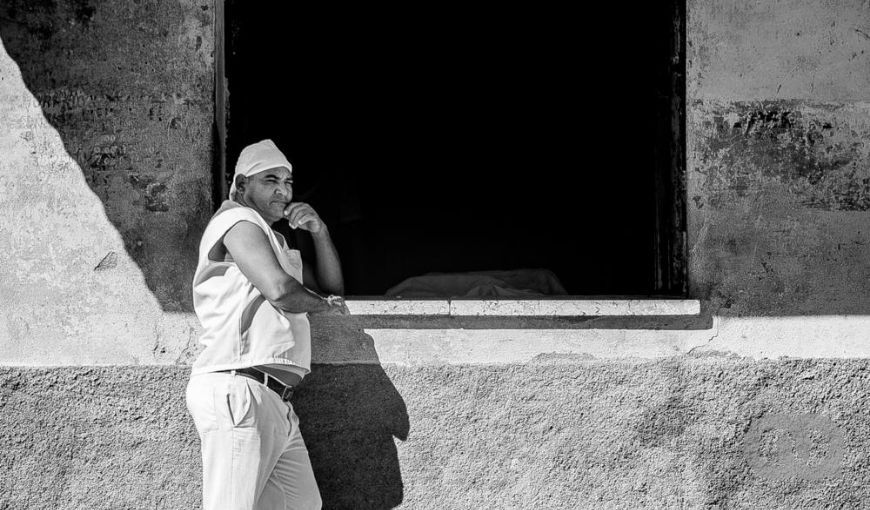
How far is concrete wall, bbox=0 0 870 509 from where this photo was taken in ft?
12.9

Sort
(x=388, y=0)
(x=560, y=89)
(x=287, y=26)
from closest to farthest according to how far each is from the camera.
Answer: (x=287, y=26), (x=388, y=0), (x=560, y=89)

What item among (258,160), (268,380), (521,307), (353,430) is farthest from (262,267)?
(521,307)

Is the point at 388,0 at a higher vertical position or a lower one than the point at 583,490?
higher

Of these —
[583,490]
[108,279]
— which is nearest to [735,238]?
[583,490]

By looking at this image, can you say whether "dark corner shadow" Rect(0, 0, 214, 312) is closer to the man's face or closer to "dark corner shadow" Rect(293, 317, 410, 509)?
the man's face

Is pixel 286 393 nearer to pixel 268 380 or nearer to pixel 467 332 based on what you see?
pixel 268 380

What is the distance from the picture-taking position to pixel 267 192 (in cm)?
362

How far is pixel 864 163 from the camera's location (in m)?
4.09

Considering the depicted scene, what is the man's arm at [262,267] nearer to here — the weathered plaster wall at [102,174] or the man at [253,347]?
the man at [253,347]

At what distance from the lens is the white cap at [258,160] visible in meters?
3.58

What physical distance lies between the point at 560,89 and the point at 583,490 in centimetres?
374

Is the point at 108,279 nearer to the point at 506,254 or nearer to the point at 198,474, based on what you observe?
the point at 198,474

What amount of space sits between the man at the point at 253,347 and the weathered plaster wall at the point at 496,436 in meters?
0.44

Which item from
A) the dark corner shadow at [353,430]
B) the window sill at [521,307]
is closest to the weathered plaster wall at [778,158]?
the window sill at [521,307]
